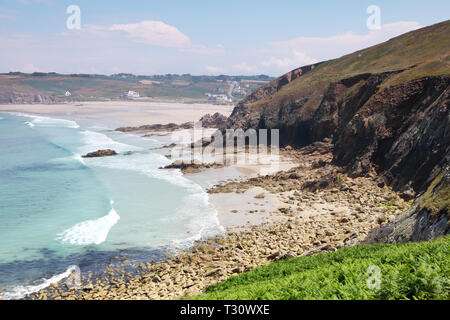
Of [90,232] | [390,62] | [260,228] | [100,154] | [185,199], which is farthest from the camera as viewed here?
[390,62]

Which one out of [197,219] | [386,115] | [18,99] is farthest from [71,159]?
[18,99]

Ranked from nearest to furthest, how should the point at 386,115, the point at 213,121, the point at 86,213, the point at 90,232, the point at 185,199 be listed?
the point at 90,232
the point at 86,213
the point at 185,199
the point at 386,115
the point at 213,121

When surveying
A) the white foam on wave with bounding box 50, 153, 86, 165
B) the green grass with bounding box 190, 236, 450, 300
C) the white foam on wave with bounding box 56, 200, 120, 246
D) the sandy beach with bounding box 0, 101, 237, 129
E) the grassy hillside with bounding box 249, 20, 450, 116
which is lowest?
the white foam on wave with bounding box 56, 200, 120, 246

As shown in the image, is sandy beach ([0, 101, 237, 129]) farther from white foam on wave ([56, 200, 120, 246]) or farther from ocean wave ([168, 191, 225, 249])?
white foam on wave ([56, 200, 120, 246])

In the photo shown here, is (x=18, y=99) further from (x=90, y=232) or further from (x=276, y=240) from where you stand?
(x=276, y=240)
